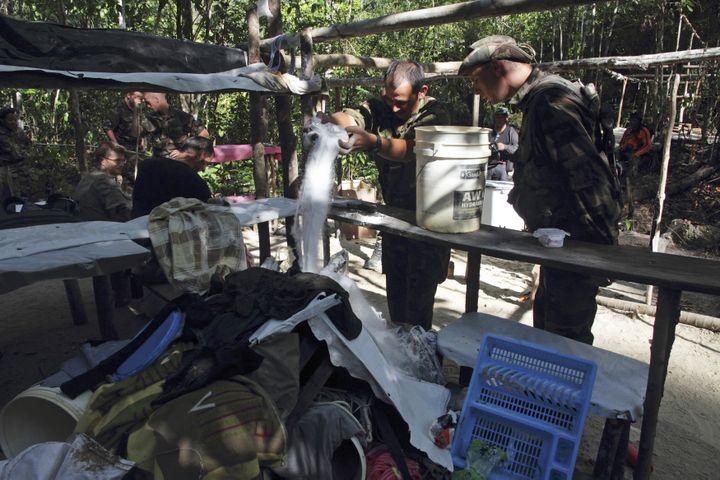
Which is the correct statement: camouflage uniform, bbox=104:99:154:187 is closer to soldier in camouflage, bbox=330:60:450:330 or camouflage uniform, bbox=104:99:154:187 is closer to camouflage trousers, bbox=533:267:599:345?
soldier in camouflage, bbox=330:60:450:330

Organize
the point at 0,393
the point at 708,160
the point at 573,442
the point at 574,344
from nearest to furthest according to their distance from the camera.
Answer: the point at 573,442 < the point at 574,344 < the point at 0,393 < the point at 708,160

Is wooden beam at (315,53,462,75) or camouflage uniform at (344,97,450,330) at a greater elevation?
wooden beam at (315,53,462,75)

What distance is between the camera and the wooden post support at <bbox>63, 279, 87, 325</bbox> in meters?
3.95

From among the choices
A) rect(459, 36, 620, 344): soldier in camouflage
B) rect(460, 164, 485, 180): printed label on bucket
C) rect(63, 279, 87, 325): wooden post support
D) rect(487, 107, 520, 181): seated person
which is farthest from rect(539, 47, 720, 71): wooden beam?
rect(63, 279, 87, 325): wooden post support

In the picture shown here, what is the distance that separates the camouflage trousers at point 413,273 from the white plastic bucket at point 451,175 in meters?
0.81

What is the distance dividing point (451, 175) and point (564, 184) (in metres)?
0.60

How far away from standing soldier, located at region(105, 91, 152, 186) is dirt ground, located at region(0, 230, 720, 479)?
5.98 feet

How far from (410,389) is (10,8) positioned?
10417mm

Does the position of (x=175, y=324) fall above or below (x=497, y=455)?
above

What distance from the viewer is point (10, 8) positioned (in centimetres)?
894

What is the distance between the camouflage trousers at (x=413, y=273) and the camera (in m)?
3.41

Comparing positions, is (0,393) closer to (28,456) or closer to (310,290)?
(28,456)

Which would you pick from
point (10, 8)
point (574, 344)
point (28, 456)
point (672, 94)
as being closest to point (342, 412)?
point (28, 456)

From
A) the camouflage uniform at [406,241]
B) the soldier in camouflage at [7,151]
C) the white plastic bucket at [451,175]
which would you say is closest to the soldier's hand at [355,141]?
the white plastic bucket at [451,175]
